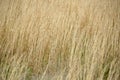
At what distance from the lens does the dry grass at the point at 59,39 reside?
2.28m

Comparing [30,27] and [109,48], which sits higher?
[30,27]

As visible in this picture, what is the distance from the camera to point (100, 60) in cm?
235

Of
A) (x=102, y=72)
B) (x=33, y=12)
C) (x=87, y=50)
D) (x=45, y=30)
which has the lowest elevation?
(x=102, y=72)

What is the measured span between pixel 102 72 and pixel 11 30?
1148mm

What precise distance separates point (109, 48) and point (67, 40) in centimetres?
46

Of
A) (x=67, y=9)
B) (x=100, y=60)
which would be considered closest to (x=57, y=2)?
(x=67, y=9)

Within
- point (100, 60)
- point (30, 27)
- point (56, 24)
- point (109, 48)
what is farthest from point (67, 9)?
point (100, 60)

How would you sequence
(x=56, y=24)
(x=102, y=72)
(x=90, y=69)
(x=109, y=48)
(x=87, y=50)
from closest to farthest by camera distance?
(x=90, y=69) < (x=102, y=72) < (x=87, y=50) < (x=109, y=48) < (x=56, y=24)

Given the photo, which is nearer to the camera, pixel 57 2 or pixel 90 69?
pixel 90 69

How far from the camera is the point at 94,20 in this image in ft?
A: 9.95

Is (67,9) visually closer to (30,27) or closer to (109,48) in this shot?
(30,27)

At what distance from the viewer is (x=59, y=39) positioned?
2.77m

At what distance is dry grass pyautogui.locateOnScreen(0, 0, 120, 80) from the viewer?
7.48 feet

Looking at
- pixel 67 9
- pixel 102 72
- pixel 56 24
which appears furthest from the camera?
pixel 67 9
